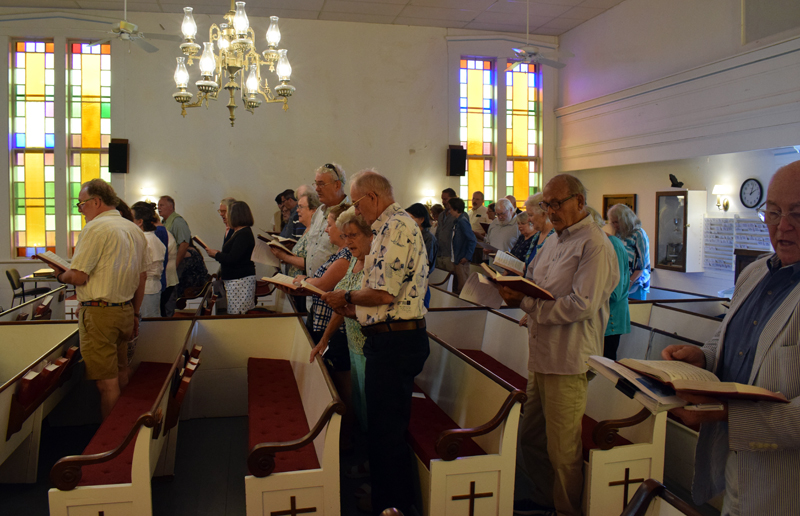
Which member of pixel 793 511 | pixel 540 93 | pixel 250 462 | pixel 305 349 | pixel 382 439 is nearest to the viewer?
pixel 793 511

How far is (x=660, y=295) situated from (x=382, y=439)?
20.1ft

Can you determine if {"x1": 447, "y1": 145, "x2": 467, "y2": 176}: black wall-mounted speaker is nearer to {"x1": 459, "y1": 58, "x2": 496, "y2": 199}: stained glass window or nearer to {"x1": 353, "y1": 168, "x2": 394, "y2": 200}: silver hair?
{"x1": 459, "y1": 58, "x2": 496, "y2": 199}: stained glass window

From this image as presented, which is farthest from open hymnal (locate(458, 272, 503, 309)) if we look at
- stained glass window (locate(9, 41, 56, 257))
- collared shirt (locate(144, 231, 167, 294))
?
stained glass window (locate(9, 41, 56, 257))

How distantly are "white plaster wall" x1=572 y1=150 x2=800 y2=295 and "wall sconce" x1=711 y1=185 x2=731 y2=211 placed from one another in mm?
55

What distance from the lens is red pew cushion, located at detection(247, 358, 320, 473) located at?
2561 millimetres

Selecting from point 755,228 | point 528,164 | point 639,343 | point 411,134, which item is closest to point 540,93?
point 528,164

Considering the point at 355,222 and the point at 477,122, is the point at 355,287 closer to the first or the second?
the point at 355,222

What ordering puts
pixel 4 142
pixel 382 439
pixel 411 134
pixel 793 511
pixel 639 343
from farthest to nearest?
pixel 411 134
pixel 4 142
pixel 639 343
pixel 382 439
pixel 793 511

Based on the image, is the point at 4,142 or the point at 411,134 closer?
the point at 4,142

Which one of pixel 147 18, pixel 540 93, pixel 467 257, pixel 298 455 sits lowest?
pixel 298 455

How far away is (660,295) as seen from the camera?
7.43 m

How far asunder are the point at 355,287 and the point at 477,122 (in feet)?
28.6

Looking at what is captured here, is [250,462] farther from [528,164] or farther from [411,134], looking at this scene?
[528,164]

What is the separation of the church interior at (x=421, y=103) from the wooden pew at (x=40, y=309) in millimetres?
3927
